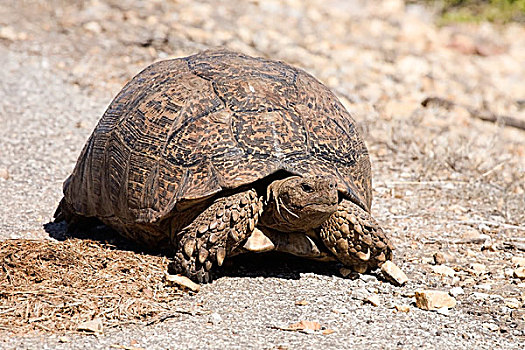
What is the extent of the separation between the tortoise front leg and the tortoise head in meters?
0.13

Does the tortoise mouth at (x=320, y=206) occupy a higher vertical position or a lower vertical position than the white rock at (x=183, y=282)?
higher

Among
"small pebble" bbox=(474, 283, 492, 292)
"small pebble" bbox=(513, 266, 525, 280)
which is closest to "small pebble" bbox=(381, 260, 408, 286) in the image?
"small pebble" bbox=(474, 283, 492, 292)

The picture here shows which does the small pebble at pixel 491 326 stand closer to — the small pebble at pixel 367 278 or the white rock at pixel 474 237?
the small pebble at pixel 367 278

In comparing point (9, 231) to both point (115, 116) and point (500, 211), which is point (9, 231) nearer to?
point (115, 116)

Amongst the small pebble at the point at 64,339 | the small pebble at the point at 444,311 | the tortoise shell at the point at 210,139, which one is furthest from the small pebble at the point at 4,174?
the small pebble at the point at 444,311

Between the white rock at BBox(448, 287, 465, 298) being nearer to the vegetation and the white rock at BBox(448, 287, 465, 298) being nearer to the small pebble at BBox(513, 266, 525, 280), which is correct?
the small pebble at BBox(513, 266, 525, 280)

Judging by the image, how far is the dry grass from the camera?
3.27 meters

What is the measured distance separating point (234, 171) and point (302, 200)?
15.2 inches

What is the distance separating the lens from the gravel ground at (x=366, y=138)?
134 inches

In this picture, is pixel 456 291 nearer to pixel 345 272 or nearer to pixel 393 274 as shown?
pixel 393 274

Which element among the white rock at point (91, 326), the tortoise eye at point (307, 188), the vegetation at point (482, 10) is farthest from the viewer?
the vegetation at point (482, 10)

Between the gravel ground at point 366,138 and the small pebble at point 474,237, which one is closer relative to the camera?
the gravel ground at point 366,138

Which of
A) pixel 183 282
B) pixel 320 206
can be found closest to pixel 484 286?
pixel 320 206

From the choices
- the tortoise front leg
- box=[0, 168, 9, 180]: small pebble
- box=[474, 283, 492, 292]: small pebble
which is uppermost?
the tortoise front leg
